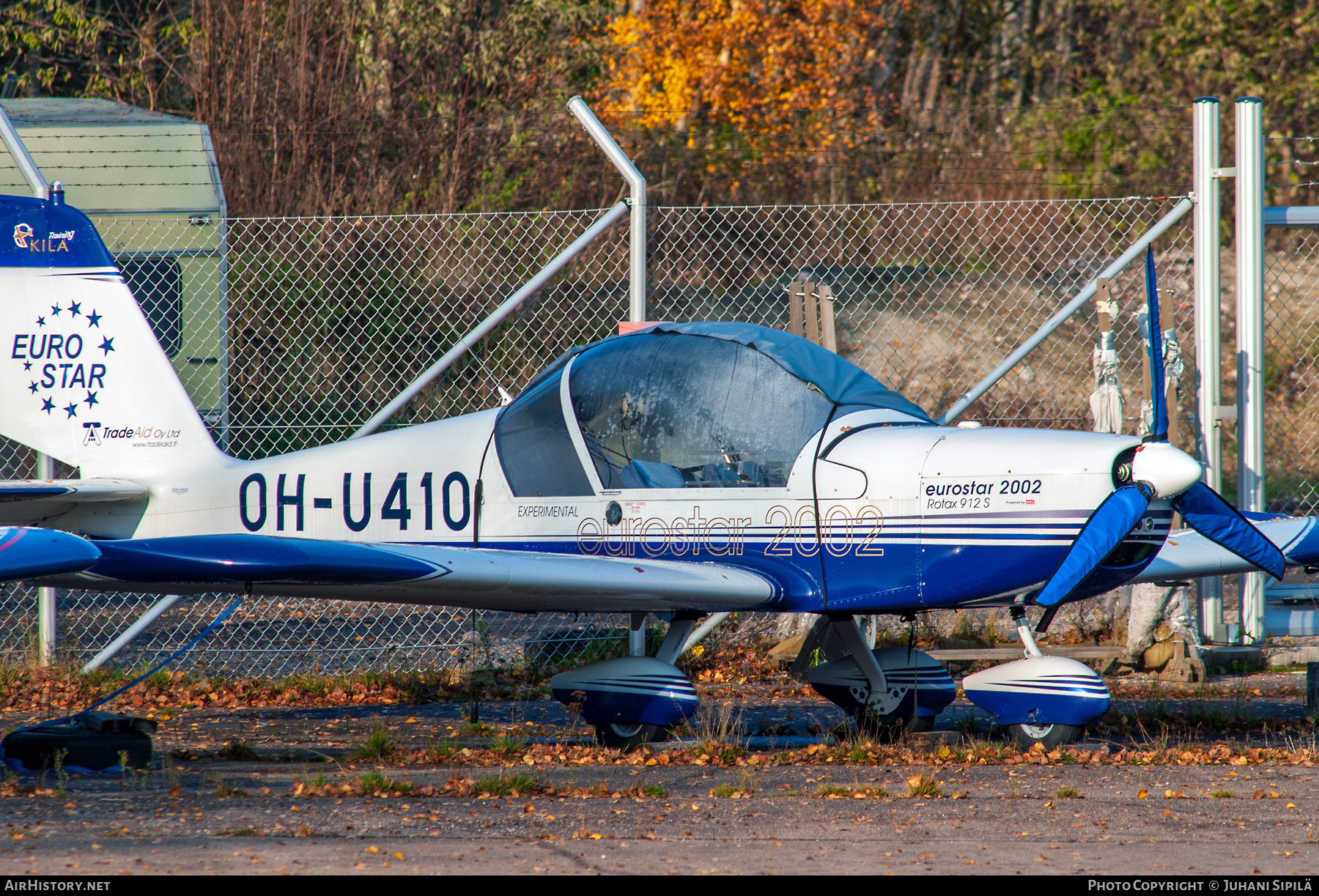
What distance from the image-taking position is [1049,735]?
609 centimetres

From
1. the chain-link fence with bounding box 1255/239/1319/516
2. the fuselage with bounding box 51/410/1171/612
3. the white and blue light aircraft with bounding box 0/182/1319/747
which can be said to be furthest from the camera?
the chain-link fence with bounding box 1255/239/1319/516

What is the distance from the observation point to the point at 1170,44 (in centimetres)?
2331

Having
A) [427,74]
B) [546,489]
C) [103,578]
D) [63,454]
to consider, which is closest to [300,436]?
[63,454]

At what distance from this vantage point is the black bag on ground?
18.6 feet

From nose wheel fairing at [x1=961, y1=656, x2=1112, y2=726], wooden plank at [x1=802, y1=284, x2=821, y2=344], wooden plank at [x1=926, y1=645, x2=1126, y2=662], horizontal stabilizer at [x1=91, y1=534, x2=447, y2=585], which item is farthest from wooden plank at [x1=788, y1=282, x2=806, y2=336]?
horizontal stabilizer at [x1=91, y1=534, x2=447, y2=585]

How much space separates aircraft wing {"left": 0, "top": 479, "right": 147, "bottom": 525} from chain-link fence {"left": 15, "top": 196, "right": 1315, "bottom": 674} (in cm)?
135

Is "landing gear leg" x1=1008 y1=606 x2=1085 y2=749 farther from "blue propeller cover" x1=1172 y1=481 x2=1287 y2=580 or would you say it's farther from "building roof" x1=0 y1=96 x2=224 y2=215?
"building roof" x1=0 y1=96 x2=224 y2=215

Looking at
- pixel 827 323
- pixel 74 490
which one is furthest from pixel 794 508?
pixel 74 490

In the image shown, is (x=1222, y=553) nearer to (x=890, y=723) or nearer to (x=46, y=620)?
(x=890, y=723)

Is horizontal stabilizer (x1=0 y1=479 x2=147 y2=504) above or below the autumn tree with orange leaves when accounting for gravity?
below

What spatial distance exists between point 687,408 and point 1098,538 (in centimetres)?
191

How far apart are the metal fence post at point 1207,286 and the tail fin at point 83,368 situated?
18.9 ft
